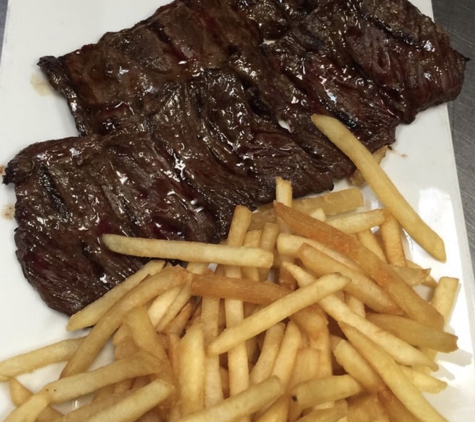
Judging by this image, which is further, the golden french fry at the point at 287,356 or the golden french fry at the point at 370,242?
the golden french fry at the point at 370,242

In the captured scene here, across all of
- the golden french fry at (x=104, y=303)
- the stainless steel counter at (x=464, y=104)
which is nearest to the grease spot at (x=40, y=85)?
the stainless steel counter at (x=464, y=104)

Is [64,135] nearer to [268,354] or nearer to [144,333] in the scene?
[144,333]

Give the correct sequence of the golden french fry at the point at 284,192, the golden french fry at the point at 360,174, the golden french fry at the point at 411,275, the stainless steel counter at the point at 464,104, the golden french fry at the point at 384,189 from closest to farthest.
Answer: the golden french fry at the point at 411,275, the golden french fry at the point at 284,192, the golden french fry at the point at 384,189, the golden french fry at the point at 360,174, the stainless steel counter at the point at 464,104

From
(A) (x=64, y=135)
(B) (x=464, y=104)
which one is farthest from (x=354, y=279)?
(B) (x=464, y=104)

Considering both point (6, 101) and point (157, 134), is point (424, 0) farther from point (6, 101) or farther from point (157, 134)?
point (6, 101)

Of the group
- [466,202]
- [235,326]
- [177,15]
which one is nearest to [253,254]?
[235,326]

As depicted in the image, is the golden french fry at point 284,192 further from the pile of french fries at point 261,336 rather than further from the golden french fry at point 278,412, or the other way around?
the golden french fry at point 278,412
